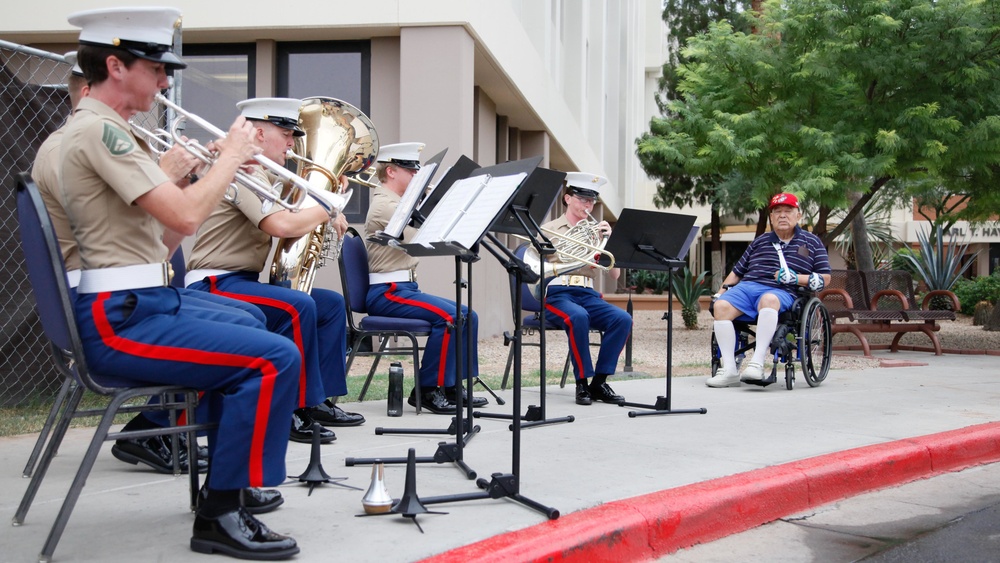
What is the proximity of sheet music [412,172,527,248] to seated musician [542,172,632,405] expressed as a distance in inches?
121

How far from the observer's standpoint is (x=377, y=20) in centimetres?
1143

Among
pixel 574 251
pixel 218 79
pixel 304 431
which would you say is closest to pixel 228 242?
pixel 304 431

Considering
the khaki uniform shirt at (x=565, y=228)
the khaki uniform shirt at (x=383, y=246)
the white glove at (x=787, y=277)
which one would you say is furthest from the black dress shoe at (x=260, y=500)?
the white glove at (x=787, y=277)

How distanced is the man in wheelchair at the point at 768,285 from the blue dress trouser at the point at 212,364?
570 centimetres

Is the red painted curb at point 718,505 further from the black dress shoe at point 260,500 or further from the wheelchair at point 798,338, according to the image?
the wheelchair at point 798,338

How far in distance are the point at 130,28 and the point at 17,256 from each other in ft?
13.2

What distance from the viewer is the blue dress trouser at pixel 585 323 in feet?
24.2

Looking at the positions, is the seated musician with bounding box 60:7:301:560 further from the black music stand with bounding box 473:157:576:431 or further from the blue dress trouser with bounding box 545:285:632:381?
the blue dress trouser with bounding box 545:285:632:381

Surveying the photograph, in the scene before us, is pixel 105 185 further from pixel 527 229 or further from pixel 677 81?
pixel 677 81

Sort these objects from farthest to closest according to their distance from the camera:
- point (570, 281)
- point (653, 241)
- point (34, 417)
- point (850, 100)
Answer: point (850, 100), point (570, 281), point (653, 241), point (34, 417)

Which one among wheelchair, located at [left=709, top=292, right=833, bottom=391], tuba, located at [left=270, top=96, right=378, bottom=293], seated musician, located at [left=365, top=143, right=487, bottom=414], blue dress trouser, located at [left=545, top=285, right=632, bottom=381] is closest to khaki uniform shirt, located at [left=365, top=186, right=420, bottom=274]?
seated musician, located at [left=365, top=143, right=487, bottom=414]

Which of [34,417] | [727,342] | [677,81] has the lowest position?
[34,417]

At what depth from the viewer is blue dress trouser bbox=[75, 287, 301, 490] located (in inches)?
129

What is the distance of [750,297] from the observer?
28.6 ft
